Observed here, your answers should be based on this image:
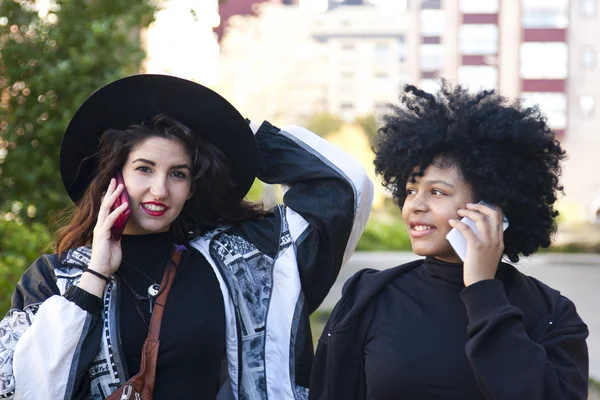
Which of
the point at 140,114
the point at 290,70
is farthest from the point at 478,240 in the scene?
the point at 290,70

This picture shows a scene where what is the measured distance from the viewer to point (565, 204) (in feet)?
90.4

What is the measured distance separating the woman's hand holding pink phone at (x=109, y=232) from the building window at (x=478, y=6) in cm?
6050

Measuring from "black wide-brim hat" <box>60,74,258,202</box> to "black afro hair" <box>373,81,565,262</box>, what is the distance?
26.6 inches

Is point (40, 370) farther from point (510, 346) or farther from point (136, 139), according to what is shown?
point (510, 346)

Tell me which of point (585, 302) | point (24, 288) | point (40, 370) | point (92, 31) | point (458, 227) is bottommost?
point (585, 302)

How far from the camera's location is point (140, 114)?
11.0 feet

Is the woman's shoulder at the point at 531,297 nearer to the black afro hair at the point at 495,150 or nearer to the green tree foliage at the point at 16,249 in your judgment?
the black afro hair at the point at 495,150

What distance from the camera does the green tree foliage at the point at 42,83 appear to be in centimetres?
682

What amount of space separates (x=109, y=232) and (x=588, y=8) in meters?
57.4

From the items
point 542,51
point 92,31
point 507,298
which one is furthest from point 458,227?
point 542,51

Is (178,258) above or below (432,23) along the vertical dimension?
below

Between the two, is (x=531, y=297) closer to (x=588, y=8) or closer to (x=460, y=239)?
(x=460, y=239)

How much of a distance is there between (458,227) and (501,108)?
Result: 38cm

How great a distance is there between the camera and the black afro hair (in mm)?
2775
